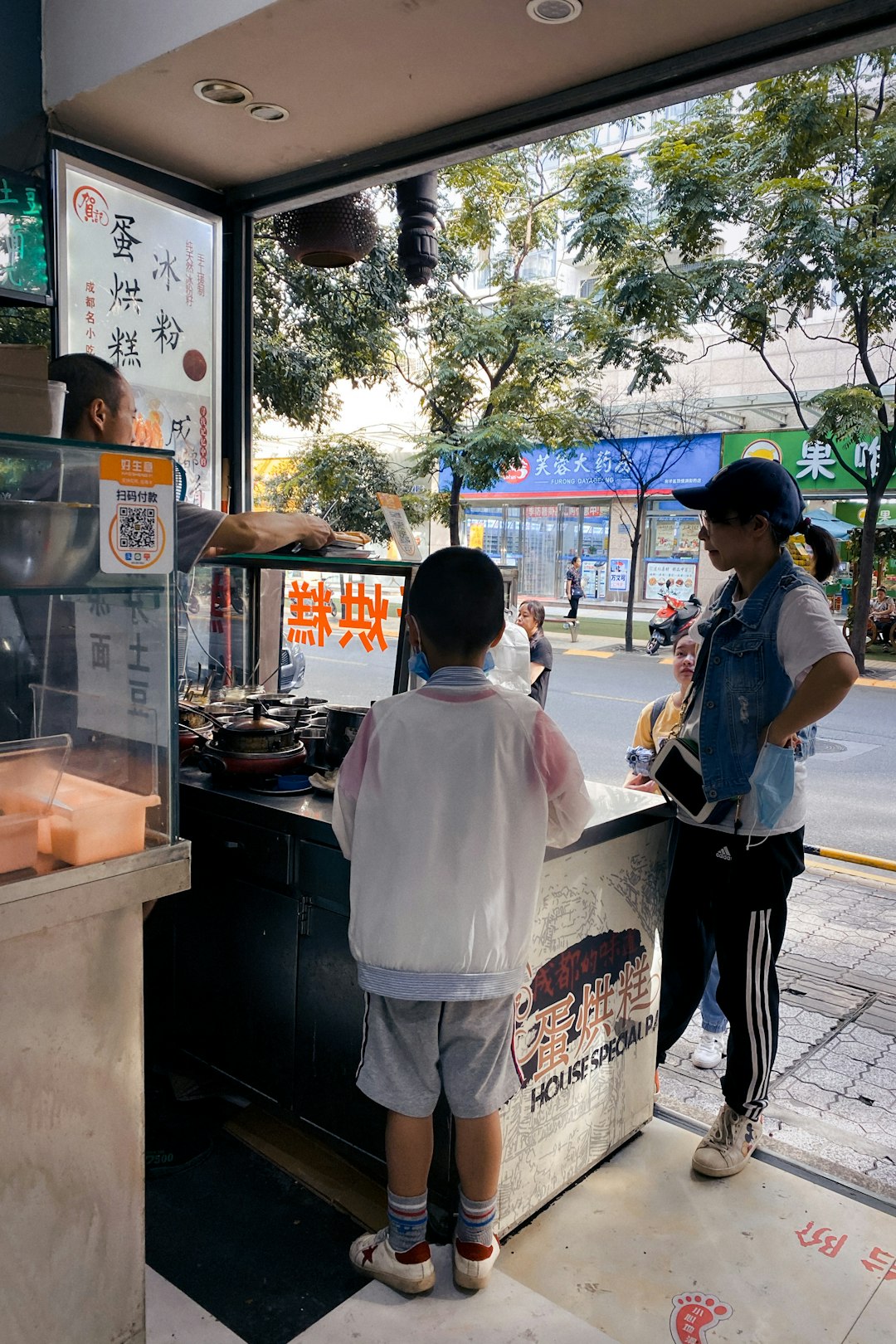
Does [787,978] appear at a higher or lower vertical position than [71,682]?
lower

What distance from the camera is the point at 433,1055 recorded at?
204 centimetres

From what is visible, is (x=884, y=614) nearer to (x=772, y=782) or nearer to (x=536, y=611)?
(x=536, y=611)

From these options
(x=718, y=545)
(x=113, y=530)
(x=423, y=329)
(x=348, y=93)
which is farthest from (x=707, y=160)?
(x=113, y=530)

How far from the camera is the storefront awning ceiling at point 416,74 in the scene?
2367 mm

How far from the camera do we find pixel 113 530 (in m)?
1.71

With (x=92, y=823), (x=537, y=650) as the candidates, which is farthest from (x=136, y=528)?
(x=537, y=650)

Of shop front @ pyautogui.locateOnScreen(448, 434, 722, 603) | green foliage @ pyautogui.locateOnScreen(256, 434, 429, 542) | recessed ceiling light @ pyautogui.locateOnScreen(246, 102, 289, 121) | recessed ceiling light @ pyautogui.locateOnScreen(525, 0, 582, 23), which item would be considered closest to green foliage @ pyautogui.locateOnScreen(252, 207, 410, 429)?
green foliage @ pyautogui.locateOnScreen(256, 434, 429, 542)

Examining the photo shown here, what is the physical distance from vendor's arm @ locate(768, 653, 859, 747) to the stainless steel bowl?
63.7 inches

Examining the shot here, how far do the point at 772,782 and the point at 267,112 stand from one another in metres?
2.56

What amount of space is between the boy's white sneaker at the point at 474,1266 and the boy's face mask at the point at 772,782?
1.20 meters

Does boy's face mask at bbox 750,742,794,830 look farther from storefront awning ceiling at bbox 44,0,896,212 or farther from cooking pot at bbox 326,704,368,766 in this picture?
storefront awning ceiling at bbox 44,0,896,212

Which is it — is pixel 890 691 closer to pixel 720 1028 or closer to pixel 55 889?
pixel 720 1028

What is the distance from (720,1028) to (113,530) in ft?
9.05

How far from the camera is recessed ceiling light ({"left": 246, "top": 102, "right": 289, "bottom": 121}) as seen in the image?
2.96m
